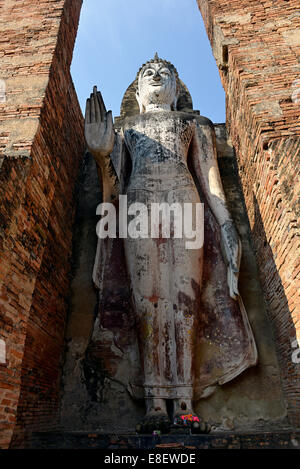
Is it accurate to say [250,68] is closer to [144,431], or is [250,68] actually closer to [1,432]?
[144,431]

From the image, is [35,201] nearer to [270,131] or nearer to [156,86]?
[270,131]

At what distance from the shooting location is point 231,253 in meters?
4.75

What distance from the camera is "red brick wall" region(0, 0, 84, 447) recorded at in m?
3.39

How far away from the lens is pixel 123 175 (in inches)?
230

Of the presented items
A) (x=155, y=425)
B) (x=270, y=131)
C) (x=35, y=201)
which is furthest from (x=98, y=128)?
(x=155, y=425)

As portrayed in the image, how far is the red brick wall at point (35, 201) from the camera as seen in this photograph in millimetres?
3391

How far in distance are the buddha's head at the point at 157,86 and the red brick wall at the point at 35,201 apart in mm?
1247

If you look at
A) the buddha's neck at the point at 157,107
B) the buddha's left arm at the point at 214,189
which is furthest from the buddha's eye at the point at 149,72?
the buddha's left arm at the point at 214,189

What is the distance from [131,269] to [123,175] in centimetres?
177

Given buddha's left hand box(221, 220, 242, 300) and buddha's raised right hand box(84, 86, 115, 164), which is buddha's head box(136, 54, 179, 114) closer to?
buddha's raised right hand box(84, 86, 115, 164)

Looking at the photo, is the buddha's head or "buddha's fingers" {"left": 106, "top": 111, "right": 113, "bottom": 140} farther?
the buddha's head

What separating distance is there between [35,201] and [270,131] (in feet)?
9.60

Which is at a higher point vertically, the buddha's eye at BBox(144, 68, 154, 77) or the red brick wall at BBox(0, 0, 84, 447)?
the buddha's eye at BBox(144, 68, 154, 77)

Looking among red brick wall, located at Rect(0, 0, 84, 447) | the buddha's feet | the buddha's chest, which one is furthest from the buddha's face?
the buddha's feet
